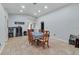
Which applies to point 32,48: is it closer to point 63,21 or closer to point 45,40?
point 45,40

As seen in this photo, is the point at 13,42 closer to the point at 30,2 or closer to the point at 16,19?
the point at 16,19

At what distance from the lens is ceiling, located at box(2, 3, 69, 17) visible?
3893 mm

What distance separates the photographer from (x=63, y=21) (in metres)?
4.45

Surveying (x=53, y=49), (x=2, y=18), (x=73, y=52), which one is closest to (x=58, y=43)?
(x=53, y=49)

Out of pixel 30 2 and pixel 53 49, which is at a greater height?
pixel 30 2

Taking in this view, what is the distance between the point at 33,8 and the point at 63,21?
1.03 meters

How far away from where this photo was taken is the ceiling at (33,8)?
389cm

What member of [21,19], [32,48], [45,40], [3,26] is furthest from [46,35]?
[3,26]

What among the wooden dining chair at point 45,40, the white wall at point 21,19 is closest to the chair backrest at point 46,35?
the wooden dining chair at point 45,40

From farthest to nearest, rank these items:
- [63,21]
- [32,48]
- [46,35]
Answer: [32,48], [63,21], [46,35]

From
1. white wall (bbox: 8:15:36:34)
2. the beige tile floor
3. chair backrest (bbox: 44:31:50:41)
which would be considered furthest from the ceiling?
the beige tile floor

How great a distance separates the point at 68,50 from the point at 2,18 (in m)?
2.24

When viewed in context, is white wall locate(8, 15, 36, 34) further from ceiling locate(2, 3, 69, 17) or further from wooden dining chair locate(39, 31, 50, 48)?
wooden dining chair locate(39, 31, 50, 48)
